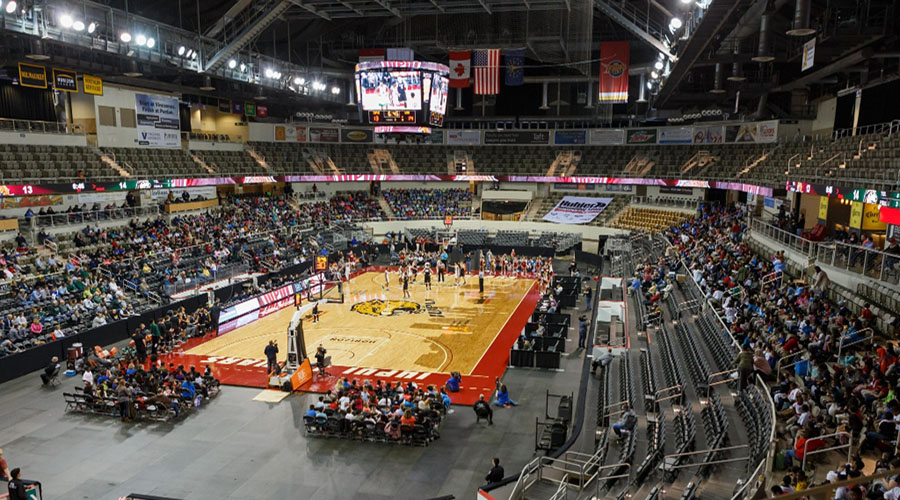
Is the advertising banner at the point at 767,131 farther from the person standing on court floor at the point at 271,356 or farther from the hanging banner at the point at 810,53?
the person standing on court floor at the point at 271,356

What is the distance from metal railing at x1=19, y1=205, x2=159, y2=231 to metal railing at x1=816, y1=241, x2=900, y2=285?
110 feet

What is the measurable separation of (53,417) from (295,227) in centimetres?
2735

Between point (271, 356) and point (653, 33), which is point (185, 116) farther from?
point (653, 33)

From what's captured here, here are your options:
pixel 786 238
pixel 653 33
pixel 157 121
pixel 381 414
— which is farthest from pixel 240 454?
pixel 157 121

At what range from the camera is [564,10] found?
37.6 metres

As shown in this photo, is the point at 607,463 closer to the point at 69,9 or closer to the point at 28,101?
the point at 69,9

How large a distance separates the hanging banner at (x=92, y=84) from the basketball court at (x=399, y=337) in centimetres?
1680

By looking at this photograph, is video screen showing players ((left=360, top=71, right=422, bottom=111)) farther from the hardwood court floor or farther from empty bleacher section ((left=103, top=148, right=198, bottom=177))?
empty bleacher section ((left=103, top=148, right=198, bottom=177))

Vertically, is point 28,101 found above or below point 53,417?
above

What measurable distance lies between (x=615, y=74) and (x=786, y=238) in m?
17.6

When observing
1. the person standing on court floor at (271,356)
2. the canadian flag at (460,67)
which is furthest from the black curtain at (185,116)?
the person standing on court floor at (271,356)

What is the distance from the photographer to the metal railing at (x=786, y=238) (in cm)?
1998

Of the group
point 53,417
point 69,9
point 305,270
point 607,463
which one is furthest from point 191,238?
point 607,463

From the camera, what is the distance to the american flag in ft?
128
